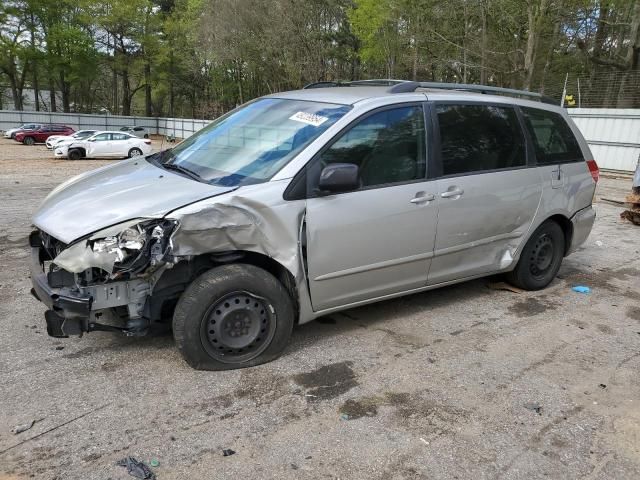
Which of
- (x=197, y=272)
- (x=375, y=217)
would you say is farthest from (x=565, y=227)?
(x=197, y=272)

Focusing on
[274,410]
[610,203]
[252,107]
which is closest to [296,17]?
[610,203]

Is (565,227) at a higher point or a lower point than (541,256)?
higher

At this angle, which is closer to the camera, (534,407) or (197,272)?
(534,407)

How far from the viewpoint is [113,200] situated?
329 centimetres

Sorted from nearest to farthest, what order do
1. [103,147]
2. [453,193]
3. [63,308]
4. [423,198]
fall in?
[63,308], [423,198], [453,193], [103,147]

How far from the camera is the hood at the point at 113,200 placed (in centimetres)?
311

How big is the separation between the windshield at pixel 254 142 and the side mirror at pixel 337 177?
0.87ft

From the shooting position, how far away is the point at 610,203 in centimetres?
1112

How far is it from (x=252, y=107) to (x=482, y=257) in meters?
2.34

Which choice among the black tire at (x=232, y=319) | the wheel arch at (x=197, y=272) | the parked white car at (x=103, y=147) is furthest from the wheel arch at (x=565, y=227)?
the parked white car at (x=103, y=147)

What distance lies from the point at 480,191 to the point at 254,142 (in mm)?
1863

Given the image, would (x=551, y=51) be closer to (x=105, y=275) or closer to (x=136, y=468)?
(x=105, y=275)

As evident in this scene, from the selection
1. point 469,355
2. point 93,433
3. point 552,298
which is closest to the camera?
point 93,433

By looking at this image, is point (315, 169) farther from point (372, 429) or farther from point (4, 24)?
point (4, 24)
